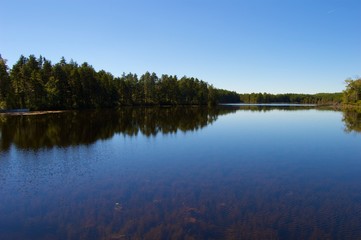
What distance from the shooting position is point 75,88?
4063 inches

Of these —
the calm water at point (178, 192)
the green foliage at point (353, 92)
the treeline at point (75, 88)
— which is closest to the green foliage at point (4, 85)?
the treeline at point (75, 88)

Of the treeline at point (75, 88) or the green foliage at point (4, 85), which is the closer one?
the green foliage at point (4, 85)

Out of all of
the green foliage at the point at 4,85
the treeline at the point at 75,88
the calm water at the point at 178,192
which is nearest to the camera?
the calm water at the point at 178,192

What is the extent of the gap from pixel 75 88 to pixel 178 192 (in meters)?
97.2

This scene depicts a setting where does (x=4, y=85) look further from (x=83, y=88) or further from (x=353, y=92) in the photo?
(x=353, y=92)

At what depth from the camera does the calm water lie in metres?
11.8

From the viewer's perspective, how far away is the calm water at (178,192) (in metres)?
11.8

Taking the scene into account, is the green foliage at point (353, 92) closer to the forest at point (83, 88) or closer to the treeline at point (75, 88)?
the forest at point (83, 88)

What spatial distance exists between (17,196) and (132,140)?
2037 cm

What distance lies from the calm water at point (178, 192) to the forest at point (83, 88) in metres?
61.2

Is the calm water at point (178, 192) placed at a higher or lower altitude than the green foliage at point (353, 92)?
lower

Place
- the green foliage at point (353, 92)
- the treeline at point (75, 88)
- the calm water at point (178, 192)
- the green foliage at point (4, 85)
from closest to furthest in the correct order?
the calm water at point (178, 192) → the green foliage at point (4, 85) → the treeline at point (75, 88) → the green foliage at point (353, 92)

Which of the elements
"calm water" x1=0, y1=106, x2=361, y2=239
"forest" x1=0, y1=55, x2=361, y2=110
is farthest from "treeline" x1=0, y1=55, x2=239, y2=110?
"calm water" x1=0, y1=106, x2=361, y2=239

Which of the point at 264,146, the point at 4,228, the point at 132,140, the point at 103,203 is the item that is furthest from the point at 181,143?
the point at 4,228
